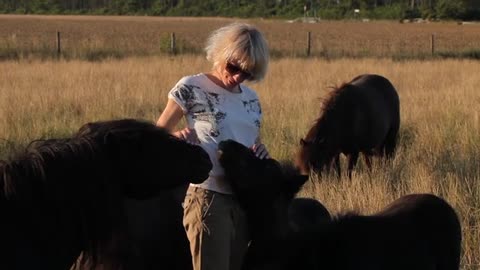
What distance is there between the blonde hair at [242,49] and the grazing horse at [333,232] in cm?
48

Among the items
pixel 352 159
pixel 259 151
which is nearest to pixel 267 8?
pixel 352 159

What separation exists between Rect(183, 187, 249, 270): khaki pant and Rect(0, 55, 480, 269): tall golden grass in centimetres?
257

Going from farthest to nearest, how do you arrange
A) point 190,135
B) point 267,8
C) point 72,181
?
point 267,8, point 190,135, point 72,181

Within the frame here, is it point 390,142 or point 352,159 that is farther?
point 390,142

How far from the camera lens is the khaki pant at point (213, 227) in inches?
162

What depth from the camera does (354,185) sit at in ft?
24.7

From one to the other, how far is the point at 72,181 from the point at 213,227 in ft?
4.10

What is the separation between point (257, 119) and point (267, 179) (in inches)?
19.8

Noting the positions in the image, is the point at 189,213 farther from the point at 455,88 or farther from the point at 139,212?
the point at 455,88

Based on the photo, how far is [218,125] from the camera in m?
4.15

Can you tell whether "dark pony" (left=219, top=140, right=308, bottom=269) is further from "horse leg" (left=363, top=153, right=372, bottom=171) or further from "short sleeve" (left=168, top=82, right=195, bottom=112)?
"horse leg" (left=363, top=153, right=372, bottom=171)

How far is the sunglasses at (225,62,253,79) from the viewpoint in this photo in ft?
13.4

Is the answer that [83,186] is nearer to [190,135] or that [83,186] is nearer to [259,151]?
[190,135]

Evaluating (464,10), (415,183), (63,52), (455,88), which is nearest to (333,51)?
(63,52)
